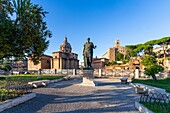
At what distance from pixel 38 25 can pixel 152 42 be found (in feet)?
222

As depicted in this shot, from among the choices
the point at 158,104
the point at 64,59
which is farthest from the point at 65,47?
the point at 158,104

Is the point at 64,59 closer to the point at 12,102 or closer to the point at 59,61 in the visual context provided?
the point at 59,61

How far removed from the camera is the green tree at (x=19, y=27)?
8.08 m

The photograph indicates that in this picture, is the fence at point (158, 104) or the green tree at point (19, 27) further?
the green tree at point (19, 27)

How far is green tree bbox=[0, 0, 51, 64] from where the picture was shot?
8.08 meters

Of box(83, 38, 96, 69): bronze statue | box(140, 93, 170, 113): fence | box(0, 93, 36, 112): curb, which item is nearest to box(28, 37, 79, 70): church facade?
box(83, 38, 96, 69): bronze statue

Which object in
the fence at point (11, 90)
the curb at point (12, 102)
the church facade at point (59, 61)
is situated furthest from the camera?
the church facade at point (59, 61)

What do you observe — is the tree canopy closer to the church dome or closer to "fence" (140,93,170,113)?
the church dome

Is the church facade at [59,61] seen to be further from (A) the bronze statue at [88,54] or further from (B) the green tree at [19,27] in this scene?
(B) the green tree at [19,27]

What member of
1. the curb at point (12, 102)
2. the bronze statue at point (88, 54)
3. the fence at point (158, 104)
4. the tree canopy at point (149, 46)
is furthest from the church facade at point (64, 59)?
the fence at point (158, 104)

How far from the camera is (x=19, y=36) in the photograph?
8570 mm

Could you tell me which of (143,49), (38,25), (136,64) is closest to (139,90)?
(38,25)

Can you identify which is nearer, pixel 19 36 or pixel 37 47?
pixel 19 36

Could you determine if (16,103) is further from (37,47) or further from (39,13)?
(39,13)
